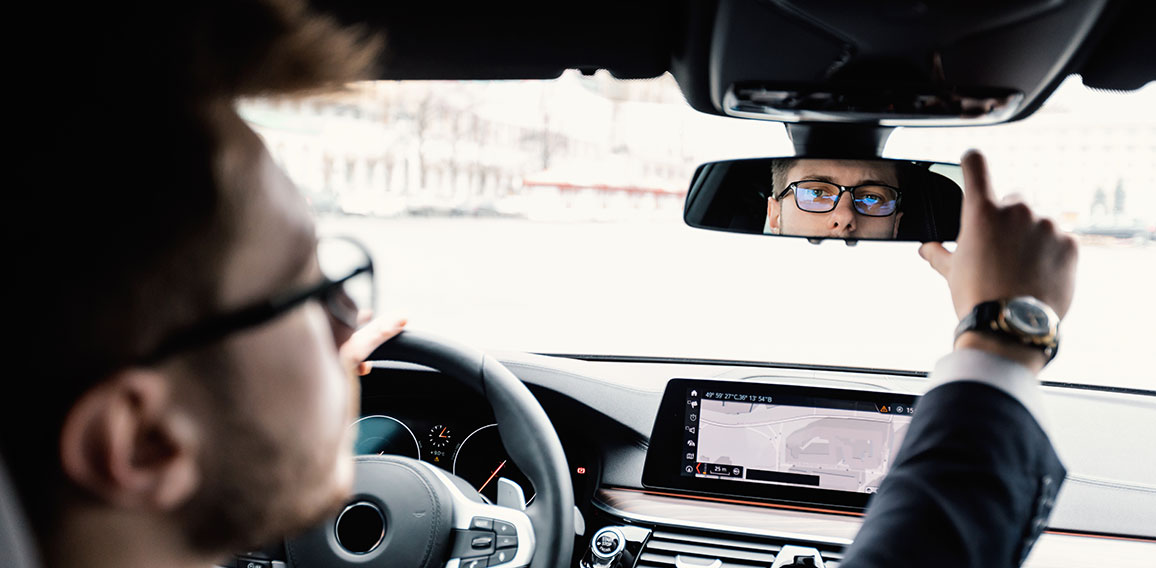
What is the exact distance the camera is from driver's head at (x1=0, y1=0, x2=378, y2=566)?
80cm

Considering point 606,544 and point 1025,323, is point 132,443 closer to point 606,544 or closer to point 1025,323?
point 1025,323

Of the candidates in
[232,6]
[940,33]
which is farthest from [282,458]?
[940,33]

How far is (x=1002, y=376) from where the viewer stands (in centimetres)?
118

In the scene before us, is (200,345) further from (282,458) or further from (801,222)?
(801,222)

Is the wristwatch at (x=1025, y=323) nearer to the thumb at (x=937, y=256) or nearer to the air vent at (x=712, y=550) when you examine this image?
Result: the thumb at (x=937, y=256)

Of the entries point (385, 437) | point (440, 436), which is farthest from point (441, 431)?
point (385, 437)

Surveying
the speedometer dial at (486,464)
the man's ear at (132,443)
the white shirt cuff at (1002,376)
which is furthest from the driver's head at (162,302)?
the speedometer dial at (486,464)

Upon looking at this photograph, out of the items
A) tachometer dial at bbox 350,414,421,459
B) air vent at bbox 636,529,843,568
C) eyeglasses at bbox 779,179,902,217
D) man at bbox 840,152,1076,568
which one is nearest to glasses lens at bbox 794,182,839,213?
eyeglasses at bbox 779,179,902,217

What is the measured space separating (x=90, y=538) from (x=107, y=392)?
0.18m

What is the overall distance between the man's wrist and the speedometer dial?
5.87 feet

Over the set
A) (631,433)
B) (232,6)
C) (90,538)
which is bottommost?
(631,433)

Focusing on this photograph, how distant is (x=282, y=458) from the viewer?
0.96 meters

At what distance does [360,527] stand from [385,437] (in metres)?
0.75

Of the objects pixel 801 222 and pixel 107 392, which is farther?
pixel 801 222
